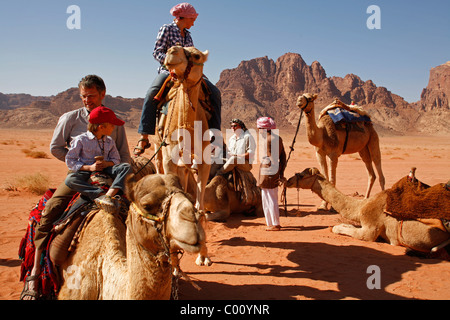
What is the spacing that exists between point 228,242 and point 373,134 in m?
6.85

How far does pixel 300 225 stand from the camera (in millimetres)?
8297

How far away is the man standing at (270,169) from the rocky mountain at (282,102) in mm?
113583

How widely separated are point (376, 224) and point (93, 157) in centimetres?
515

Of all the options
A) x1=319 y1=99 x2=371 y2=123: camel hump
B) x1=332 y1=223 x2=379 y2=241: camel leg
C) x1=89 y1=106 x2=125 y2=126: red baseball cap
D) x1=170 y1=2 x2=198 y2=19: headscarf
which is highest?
x1=170 y1=2 x2=198 y2=19: headscarf

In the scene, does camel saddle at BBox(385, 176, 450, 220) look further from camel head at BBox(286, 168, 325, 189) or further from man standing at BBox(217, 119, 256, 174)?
man standing at BBox(217, 119, 256, 174)

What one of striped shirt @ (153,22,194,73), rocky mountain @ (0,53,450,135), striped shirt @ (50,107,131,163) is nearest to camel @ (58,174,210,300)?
striped shirt @ (50,107,131,163)

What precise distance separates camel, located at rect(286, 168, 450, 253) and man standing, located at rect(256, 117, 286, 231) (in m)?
0.44

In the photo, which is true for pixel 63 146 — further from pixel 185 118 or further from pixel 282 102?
pixel 282 102

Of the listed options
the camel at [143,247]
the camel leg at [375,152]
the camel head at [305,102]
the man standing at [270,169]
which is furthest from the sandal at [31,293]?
the camel leg at [375,152]

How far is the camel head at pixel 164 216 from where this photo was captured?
1.99 metres

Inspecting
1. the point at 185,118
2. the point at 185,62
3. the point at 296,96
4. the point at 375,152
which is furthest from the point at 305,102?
the point at 296,96

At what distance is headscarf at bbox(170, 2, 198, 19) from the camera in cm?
598

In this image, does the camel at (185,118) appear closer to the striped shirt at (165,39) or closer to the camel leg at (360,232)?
the striped shirt at (165,39)

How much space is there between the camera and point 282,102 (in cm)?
16738
